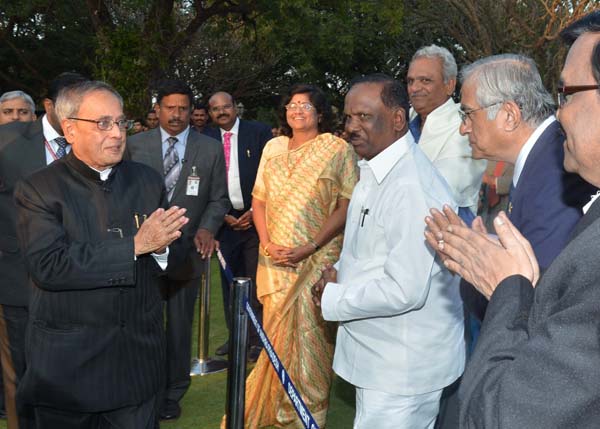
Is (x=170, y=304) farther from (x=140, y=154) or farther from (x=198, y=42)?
(x=198, y=42)

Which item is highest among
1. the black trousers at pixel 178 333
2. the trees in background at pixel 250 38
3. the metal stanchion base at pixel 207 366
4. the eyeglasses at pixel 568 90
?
the trees in background at pixel 250 38

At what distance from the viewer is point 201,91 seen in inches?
1138

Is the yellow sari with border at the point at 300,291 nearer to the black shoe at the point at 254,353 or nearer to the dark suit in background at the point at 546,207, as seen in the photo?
the black shoe at the point at 254,353

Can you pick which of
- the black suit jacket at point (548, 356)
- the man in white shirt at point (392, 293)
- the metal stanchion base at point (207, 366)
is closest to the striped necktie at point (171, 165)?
the metal stanchion base at point (207, 366)

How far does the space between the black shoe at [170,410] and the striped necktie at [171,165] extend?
1597 mm

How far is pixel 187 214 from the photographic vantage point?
561 centimetres

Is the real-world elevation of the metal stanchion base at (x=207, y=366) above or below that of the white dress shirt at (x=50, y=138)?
below

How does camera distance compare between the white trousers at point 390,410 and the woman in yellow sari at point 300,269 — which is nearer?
the white trousers at point 390,410

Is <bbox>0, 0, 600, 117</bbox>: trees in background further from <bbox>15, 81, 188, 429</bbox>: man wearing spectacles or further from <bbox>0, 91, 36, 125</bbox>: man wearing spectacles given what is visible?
<bbox>15, 81, 188, 429</bbox>: man wearing spectacles

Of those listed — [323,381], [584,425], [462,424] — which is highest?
[584,425]

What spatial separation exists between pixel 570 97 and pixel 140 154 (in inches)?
172

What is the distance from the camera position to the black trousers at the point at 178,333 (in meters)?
→ 5.63

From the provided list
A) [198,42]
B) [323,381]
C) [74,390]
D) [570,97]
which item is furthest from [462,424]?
[198,42]

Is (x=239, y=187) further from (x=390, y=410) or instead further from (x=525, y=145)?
(x=525, y=145)
